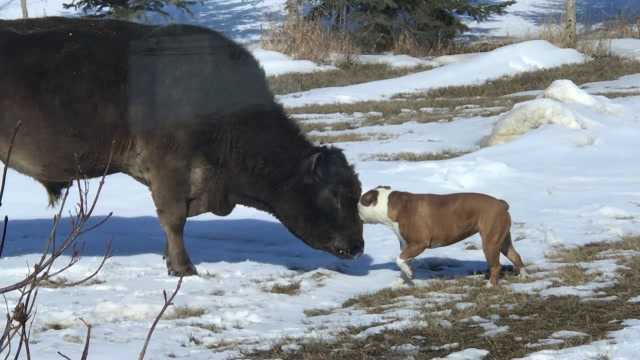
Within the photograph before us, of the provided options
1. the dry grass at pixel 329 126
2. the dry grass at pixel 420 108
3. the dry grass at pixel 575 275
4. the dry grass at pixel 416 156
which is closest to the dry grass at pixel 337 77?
the dry grass at pixel 420 108

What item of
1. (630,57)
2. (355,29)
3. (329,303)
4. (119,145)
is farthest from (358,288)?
(355,29)

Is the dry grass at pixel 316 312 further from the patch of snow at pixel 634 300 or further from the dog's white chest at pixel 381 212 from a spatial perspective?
the patch of snow at pixel 634 300

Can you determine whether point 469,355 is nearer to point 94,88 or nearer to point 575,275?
point 575,275

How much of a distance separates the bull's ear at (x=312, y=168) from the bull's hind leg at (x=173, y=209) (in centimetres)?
87

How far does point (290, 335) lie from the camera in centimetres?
586

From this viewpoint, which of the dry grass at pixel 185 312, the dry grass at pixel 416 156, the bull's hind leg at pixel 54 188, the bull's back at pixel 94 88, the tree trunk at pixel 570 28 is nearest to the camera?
the dry grass at pixel 185 312

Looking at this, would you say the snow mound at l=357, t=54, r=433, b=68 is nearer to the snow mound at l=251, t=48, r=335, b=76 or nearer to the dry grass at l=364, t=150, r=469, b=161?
the snow mound at l=251, t=48, r=335, b=76

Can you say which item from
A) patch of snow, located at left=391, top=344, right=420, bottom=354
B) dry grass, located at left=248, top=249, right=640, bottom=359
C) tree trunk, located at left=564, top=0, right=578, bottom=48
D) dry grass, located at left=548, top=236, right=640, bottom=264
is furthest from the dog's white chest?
tree trunk, located at left=564, top=0, right=578, bottom=48

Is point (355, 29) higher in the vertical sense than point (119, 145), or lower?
lower

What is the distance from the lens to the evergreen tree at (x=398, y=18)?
31.9 metres

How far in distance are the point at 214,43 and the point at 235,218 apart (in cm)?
278

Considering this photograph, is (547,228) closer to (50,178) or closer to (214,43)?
(214,43)

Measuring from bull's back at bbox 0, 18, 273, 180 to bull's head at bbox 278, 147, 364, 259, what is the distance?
0.75 meters

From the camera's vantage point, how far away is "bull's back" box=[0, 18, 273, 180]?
749 cm
